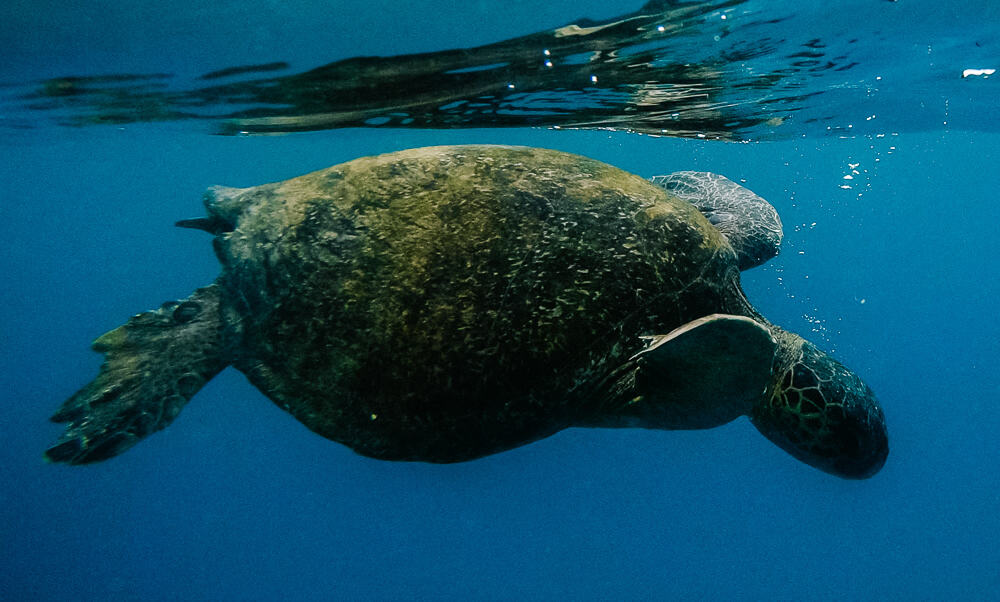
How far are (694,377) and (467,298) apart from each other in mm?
1504

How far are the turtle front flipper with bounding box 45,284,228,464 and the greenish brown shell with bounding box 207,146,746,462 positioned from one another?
0.51 m

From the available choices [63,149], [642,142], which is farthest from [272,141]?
[642,142]

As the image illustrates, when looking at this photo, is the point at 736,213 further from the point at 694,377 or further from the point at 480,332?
the point at 480,332

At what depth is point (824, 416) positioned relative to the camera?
3898mm

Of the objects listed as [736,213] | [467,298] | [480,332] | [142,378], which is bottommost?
[736,213]

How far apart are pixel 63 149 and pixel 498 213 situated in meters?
21.5

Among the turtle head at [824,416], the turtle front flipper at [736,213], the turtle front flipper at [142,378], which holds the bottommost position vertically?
the turtle head at [824,416]

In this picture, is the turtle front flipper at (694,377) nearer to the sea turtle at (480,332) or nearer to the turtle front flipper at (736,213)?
the sea turtle at (480,332)

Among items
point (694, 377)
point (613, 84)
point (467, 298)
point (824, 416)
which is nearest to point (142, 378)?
point (467, 298)

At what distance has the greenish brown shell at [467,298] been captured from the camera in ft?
11.8

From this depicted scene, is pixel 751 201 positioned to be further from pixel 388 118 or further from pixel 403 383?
pixel 388 118

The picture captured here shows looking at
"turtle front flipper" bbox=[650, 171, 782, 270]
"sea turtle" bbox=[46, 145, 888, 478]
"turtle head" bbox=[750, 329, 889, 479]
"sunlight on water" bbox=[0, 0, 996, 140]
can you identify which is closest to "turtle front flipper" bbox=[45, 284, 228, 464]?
"sea turtle" bbox=[46, 145, 888, 478]

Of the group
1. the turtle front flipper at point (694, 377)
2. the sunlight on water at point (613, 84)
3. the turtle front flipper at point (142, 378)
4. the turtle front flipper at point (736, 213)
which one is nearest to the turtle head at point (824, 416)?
the turtle front flipper at point (694, 377)

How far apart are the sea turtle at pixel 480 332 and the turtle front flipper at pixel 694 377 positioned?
1cm
